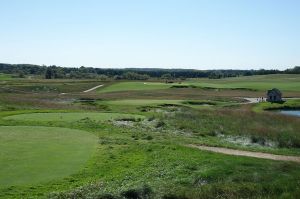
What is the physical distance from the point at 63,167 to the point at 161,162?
14.8ft

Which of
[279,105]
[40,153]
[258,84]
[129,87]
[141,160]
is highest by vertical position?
[40,153]

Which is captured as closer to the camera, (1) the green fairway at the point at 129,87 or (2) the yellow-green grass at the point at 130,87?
(2) the yellow-green grass at the point at 130,87

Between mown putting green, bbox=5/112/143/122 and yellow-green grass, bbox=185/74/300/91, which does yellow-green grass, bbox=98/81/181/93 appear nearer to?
yellow-green grass, bbox=185/74/300/91

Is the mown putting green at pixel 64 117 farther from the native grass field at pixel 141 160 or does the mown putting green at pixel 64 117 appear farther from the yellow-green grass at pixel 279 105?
the yellow-green grass at pixel 279 105

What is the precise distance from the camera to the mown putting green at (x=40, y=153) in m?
17.9

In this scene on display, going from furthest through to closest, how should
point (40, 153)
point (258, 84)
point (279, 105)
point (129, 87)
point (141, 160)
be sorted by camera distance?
point (258, 84), point (129, 87), point (279, 105), point (40, 153), point (141, 160)

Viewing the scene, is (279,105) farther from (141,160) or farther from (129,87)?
(141,160)

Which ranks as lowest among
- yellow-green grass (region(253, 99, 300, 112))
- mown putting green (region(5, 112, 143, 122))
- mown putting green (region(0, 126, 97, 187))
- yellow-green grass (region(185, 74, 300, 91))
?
yellow-green grass (region(185, 74, 300, 91))

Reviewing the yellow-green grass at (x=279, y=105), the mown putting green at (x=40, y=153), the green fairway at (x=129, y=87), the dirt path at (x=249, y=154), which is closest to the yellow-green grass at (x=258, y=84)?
the green fairway at (x=129, y=87)

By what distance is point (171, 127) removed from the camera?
34.4m

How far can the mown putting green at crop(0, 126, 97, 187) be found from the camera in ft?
58.7

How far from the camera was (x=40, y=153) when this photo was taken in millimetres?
21844

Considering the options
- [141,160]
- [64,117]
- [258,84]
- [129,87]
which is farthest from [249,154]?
[258,84]

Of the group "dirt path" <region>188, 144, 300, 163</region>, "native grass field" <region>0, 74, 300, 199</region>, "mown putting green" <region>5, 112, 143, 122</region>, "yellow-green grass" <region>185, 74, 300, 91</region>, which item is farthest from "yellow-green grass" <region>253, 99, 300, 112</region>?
"dirt path" <region>188, 144, 300, 163</region>
